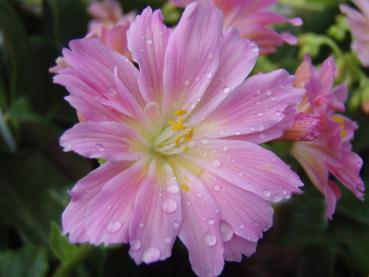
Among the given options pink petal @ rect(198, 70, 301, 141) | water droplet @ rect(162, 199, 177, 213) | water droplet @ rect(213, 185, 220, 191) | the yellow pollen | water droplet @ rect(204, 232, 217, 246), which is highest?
pink petal @ rect(198, 70, 301, 141)

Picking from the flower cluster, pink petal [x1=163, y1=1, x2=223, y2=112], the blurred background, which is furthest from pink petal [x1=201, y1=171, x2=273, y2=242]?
the blurred background

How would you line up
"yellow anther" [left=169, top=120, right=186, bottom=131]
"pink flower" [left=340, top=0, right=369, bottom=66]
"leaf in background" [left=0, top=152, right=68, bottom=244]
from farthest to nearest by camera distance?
1. "leaf in background" [left=0, top=152, right=68, bottom=244]
2. "pink flower" [left=340, top=0, right=369, bottom=66]
3. "yellow anther" [left=169, top=120, right=186, bottom=131]

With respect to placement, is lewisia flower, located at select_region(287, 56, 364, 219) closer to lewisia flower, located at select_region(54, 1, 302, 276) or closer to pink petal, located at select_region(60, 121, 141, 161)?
lewisia flower, located at select_region(54, 1, 302, 276)

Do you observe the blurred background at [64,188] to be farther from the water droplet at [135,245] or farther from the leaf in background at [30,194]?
the water droplet at [135,245]

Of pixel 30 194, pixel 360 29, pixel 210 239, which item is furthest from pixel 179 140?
pixel 30 194

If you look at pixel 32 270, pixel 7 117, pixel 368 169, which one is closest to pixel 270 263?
pixel 368 169
